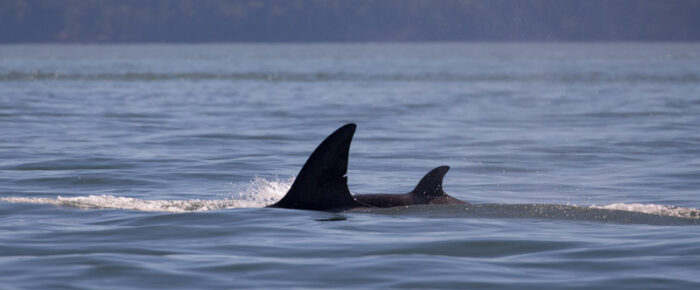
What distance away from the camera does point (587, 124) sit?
28.6 m

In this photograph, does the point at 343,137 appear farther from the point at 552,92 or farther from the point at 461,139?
the point at 552,92

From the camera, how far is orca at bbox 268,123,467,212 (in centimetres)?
1120

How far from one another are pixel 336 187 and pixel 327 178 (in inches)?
7.2

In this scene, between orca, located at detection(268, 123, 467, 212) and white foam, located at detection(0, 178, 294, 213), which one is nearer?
orca, located at detection(268, 123, 467, 212)

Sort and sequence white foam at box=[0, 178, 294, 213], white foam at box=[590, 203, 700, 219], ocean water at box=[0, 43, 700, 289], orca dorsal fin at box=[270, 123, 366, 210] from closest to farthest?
ocean water at box=[0, 43, 700, 289] < orca dorsal fin at box=[270, 123, 366, 210] < white foam at box=[590, 203, 700, 219] < white foam at box=[0, 178, 294, 213]

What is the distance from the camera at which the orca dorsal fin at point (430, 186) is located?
11.6 meters

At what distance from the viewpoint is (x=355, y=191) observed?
1537 cm

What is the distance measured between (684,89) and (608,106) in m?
13.9

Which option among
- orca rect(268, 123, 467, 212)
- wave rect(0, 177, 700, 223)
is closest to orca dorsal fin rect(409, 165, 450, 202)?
orca rect(268, 123, 467, 212)

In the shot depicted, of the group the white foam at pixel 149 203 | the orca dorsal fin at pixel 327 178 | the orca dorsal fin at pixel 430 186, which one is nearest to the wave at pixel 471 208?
the white foam at pixel 149 203

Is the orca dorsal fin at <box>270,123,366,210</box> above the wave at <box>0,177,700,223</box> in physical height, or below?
above

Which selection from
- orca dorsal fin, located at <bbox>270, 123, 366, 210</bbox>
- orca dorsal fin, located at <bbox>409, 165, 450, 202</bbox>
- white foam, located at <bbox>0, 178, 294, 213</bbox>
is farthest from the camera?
white foam, located at <bbox>0, 178, 294, 213</bbox>

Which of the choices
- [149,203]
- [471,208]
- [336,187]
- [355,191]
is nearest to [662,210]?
[471,208]

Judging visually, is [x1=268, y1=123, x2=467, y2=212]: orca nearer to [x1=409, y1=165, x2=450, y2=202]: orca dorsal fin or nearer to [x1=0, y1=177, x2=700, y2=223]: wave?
[x1=409, y1=165, x2=450, y2=202]: orca dorsal fin
